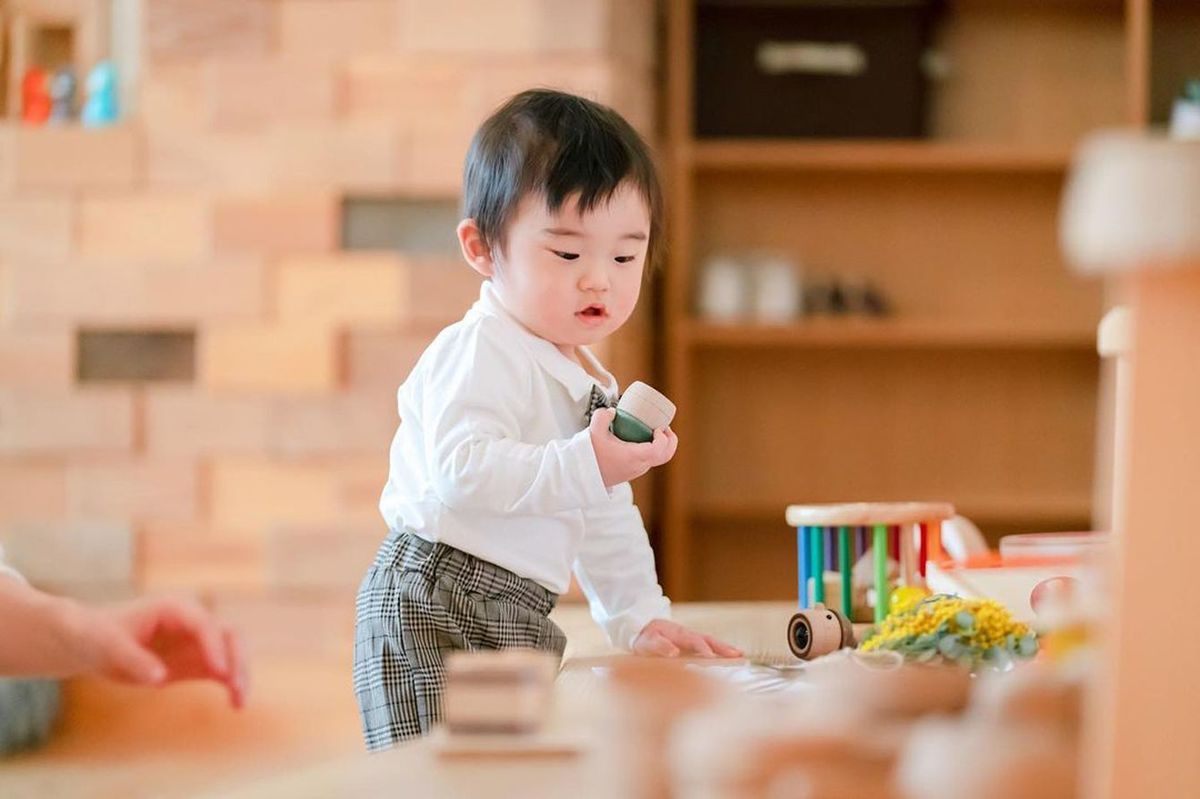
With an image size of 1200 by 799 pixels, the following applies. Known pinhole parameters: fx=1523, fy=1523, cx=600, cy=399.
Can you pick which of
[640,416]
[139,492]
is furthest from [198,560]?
[640,416]

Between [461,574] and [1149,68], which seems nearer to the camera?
[461,574]

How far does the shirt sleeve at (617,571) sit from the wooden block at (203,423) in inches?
54.7

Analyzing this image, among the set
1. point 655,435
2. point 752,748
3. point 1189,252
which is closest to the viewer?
point 1189,252

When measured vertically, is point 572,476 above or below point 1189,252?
below

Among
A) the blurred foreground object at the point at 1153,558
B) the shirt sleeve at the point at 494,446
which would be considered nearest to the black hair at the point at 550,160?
the shirt sleeve at the point at 494,446

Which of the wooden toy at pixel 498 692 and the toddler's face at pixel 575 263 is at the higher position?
the toddler's face at pixel 575 263

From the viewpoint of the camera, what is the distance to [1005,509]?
3.12m

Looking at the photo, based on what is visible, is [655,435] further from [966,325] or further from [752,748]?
[966,325]

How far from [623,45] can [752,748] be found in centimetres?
223

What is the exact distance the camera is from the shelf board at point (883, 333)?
9.96 ft

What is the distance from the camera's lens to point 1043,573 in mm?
1181

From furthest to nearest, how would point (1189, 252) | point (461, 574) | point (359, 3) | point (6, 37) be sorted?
1. point (6, 37)
2. point (359, 3)
3. point (461, 574)
4. point (1189, 252)

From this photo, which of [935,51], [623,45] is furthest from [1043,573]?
[935,51]

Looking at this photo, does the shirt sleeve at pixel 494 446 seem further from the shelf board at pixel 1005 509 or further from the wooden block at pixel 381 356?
the shelf board at pixel 1005 509
